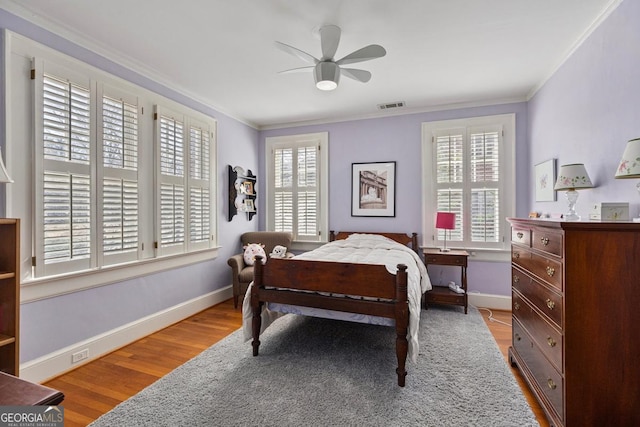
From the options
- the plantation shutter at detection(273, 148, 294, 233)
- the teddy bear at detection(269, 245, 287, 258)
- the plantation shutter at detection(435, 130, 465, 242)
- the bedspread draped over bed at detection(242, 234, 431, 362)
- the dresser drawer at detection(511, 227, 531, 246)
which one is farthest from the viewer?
the plantation shutter at detection(273, 148, 294, 233)

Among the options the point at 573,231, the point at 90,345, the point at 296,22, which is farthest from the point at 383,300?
the point at 90,345

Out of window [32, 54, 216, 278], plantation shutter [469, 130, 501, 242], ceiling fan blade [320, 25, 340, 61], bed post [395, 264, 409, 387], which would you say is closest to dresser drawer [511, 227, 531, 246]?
bed post [395, 264, 409, 387]

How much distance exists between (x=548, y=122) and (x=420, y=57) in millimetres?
1607

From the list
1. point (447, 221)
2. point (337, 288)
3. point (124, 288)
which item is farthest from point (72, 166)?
point (447, 221)

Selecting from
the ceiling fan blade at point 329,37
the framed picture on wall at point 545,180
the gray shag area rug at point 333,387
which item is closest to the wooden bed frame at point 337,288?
the gray shag area rug at point 333,387

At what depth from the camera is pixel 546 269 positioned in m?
1.75

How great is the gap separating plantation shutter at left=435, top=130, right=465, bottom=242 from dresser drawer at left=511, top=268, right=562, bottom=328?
173cm

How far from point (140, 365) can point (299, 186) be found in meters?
3.18

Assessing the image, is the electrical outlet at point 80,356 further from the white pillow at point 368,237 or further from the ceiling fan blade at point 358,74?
the ceiling fan blade at point 358,74

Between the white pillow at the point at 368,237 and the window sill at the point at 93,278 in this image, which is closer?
the window sill at the point at 93,278

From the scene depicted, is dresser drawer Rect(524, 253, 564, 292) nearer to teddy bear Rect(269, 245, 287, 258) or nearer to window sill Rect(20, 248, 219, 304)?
teddy bear Rect(269, 245, 287, 258)

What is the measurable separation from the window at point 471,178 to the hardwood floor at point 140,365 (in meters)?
1.10

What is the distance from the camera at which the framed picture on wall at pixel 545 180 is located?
3.05 meters

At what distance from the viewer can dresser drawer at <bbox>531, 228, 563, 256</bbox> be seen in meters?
1.59
